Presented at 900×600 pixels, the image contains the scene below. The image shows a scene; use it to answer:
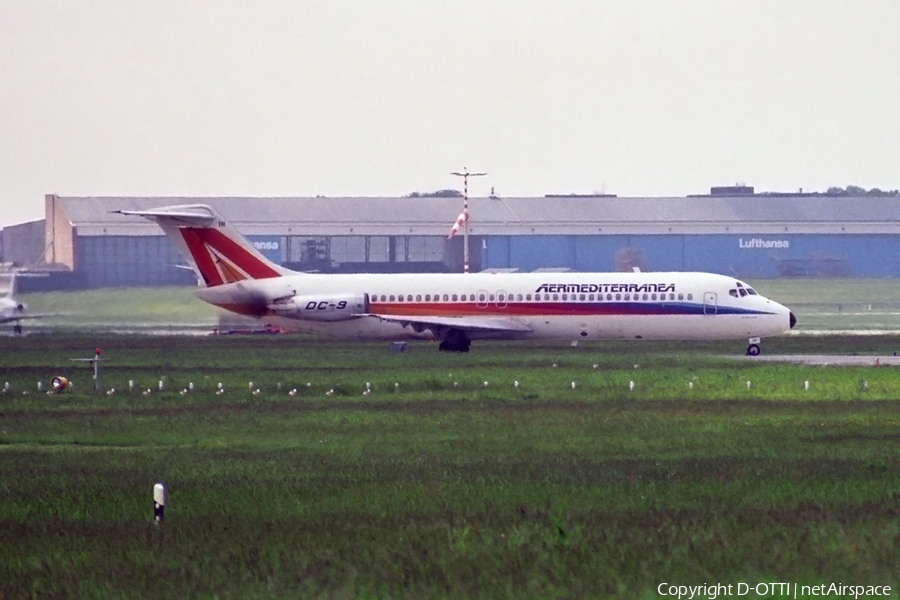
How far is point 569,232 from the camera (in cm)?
12669

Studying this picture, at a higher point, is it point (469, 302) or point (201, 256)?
point (201, 256)

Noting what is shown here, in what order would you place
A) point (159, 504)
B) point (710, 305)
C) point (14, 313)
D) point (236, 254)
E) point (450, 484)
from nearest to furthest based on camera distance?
point (159, 504) < point (450, 484) < point (710, 305) < point (236, 254) < point (14, 313)

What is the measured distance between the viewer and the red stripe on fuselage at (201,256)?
202ft

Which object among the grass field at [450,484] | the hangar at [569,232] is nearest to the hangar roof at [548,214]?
the hangar at [569,232]

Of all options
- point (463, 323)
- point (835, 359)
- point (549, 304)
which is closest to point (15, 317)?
point (463, 323)

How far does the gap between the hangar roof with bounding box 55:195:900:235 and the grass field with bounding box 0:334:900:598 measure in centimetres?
7697

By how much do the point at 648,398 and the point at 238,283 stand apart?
2722 cm

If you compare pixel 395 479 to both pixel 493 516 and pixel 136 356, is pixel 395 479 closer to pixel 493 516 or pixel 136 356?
pixel 493 516

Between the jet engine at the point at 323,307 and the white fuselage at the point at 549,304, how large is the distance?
0.83 ft

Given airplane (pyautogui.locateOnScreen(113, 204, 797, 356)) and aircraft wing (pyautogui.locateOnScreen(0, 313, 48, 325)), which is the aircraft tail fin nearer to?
airplane (pyautogui.locateOnScreen(113, 204, 797, 356))

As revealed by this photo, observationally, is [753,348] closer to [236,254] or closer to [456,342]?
[456,342]

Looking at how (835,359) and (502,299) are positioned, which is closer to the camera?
(835,359)

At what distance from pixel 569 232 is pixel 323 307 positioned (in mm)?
66226

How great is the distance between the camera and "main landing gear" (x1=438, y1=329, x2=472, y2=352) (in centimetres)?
6066
